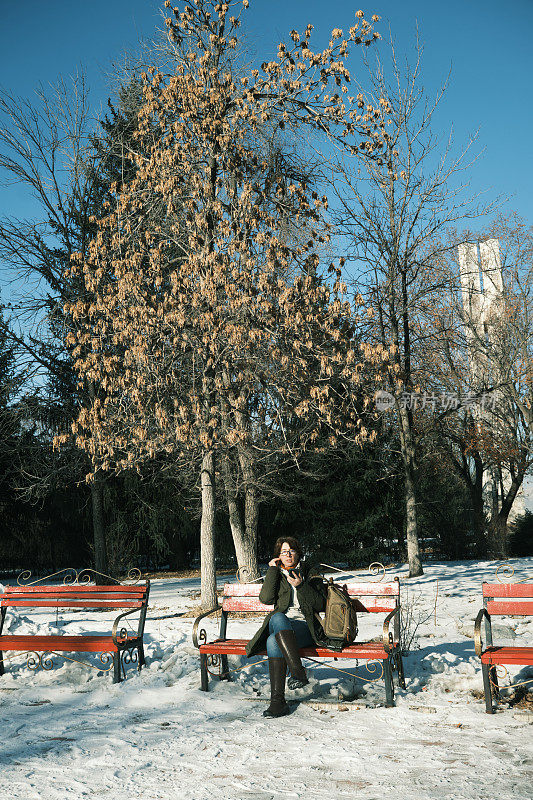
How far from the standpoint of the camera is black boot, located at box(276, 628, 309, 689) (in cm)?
530

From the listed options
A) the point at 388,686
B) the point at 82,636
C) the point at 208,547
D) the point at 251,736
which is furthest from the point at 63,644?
the point at 208,547

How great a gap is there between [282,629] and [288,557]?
621mm

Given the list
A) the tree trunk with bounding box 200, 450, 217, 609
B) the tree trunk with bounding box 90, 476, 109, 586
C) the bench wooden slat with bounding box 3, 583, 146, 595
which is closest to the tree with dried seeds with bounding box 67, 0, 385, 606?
the tree trunk with bounding box 200, 450, 217, 609

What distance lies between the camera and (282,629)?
5414 mm

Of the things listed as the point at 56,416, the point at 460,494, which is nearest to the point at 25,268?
the point at 56,416

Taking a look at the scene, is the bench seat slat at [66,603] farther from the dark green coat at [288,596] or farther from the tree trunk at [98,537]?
the tree trunk at [98,537]

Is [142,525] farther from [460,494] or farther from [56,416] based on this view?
[460,494]

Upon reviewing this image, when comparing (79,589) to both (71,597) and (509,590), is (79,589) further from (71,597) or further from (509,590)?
(509,590)

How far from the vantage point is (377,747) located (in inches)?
172

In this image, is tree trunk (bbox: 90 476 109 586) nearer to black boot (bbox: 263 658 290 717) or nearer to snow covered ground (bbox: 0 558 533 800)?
snow covered ground (bbox: 0 558 533 800)

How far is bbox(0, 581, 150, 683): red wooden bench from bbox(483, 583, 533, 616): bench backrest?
3056 mm

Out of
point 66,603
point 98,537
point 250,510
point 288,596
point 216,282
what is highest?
point 216,282

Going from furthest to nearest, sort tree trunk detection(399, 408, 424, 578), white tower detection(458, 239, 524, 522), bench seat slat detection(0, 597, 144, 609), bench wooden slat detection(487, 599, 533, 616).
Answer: white tower detection(458, 239, 524, 522), tree trunk detection(399, 408, 424, 578), bench seat slat detection(0, 597, 144, 609), bench wooden slat detection(487, 599, 533, 616)

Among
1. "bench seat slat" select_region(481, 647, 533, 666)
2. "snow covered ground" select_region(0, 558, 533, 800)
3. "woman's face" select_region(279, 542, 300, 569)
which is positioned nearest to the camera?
"snow covered ground" select_region(0, 558, 533, 800)
